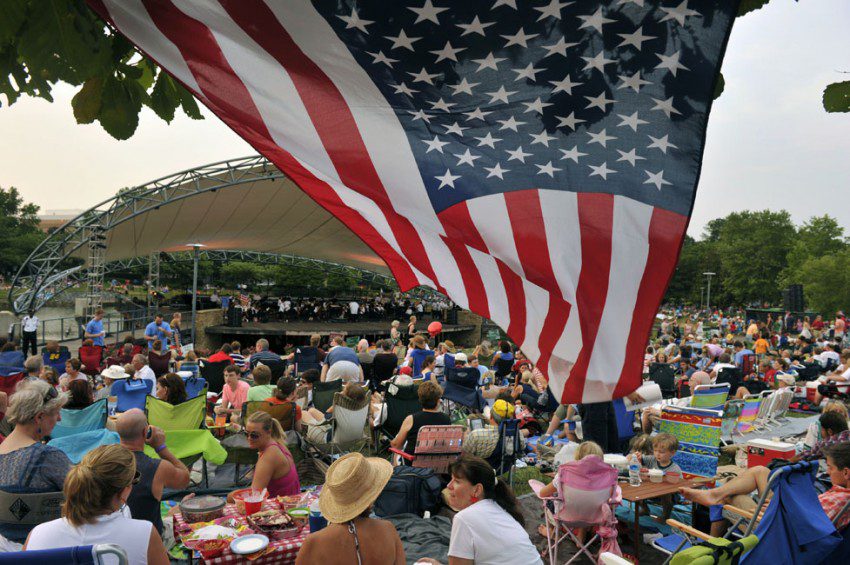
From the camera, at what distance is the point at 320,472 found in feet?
19.3

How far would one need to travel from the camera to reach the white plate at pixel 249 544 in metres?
3.08

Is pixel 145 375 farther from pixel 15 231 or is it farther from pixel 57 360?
pixel 15 231

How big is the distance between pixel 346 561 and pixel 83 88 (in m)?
2.39

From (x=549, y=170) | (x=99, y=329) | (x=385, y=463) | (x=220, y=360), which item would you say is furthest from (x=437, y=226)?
(x=99, y=329)

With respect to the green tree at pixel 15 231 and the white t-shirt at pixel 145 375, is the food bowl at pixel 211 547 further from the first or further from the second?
the green tree at pixel 15 231

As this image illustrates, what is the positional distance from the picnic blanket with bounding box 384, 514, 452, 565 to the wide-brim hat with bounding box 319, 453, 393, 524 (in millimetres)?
1840

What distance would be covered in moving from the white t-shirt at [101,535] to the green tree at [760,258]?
232 feet

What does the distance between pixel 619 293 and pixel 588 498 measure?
291 cm

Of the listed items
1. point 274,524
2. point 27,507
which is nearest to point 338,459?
point 274,524

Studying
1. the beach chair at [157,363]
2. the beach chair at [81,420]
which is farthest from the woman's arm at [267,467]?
the beach chair at [157,363]

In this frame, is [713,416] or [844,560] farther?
[713,416]

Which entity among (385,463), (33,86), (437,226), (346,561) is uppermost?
(33,86)

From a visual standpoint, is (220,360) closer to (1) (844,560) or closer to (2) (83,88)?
(2) (83,88)

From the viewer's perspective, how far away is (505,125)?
1.85 metres
